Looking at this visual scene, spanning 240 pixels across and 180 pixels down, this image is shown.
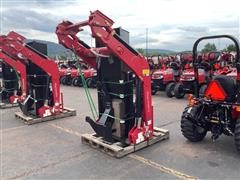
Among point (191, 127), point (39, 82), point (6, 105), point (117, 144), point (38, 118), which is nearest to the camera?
point (117, 144)

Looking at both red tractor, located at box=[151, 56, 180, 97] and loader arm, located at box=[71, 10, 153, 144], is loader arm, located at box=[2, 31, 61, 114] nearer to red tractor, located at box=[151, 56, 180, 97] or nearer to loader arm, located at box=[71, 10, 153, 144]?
loader arm, located at box=[71, 10, 153, 144]

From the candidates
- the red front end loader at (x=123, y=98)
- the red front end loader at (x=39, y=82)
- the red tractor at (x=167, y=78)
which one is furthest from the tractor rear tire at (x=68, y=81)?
the red front end loader at (x=123, y=98)

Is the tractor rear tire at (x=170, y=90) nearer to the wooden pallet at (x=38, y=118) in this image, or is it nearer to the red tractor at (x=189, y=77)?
the red tractor at (x=189, y=77)

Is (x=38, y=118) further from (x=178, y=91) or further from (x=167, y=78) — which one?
(x=167, y=78)

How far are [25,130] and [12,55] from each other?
9.57 ft

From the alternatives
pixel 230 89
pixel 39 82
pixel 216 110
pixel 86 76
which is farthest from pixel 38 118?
pixel 86 76

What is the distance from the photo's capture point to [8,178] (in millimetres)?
4023

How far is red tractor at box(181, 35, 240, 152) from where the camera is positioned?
4.50 m

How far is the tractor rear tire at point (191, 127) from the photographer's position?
4.90 metres

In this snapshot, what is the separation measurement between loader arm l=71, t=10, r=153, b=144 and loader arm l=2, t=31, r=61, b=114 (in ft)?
8.77

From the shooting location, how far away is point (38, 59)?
7.07m

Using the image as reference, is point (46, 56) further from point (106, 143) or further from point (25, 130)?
point (106, 143)

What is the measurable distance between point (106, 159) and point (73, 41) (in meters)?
2.15

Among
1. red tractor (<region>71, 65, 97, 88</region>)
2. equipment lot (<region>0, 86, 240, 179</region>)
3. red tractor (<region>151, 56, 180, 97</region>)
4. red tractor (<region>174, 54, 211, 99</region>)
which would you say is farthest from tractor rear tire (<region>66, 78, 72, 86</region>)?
equipment lot (<region>0, 86, 240, 179</region>)
